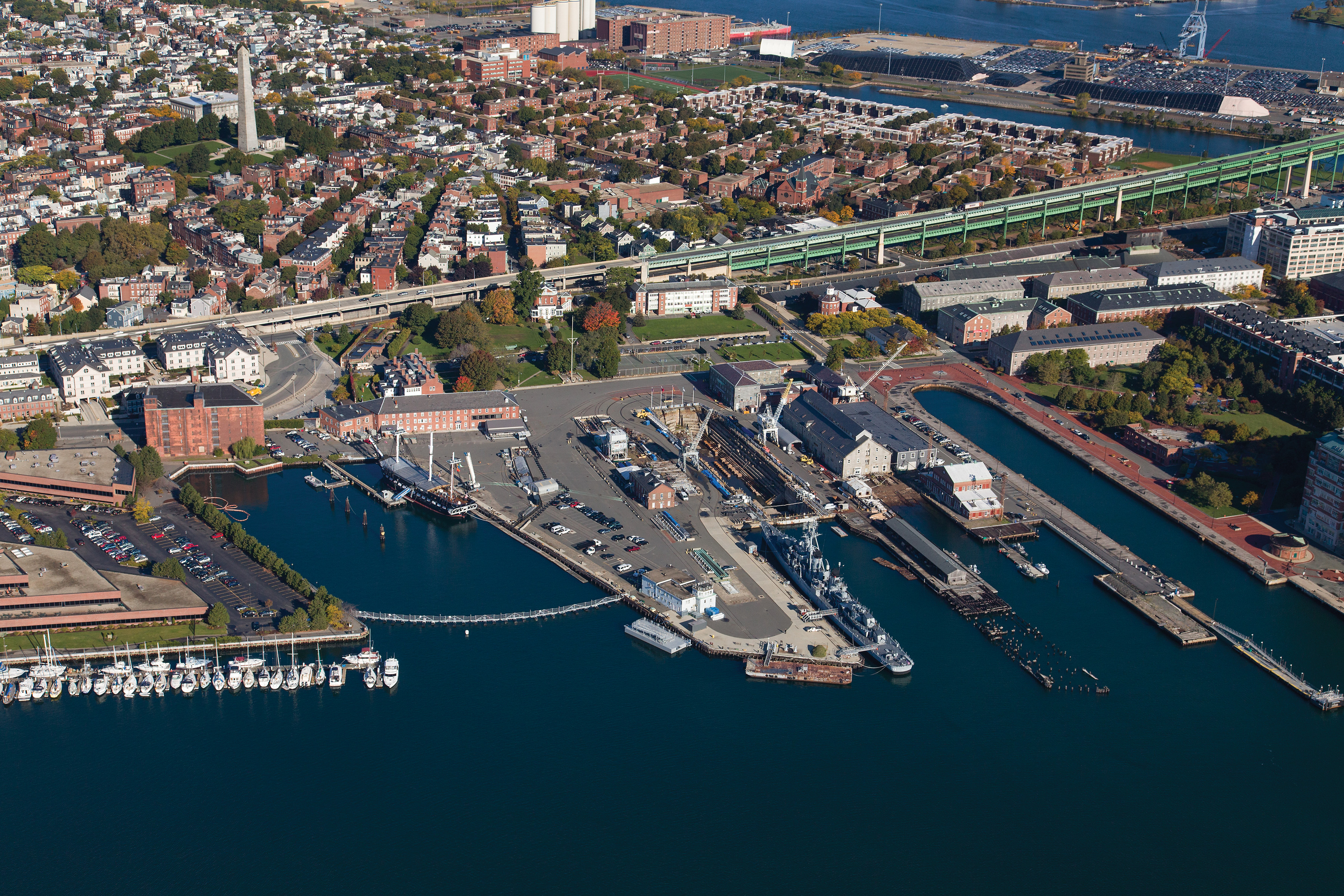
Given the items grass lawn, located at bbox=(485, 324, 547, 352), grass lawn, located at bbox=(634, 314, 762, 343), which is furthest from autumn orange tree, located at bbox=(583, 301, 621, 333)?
grass lawn, located at bbox=(485, 324, 547, 352)

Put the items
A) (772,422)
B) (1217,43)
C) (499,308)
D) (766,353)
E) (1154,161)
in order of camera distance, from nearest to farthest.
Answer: (772,422)
(766,353)
(499,308)
(1154,161)
(1217,43)

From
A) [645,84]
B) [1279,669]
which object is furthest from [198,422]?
[645,84]

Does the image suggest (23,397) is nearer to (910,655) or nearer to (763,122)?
(910,655)

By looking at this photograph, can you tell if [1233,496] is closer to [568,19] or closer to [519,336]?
[519,336]

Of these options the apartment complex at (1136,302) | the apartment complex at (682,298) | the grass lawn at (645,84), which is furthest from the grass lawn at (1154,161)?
the apartment complex at (682,298)

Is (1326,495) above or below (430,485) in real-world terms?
above

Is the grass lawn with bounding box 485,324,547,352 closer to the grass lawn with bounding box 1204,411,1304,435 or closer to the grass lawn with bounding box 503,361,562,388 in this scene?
the grass lawn with bounding box 503,361,562,388

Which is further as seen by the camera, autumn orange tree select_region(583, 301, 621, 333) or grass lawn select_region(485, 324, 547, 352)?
autumn orange tree select_region(583, 301, 621, 333)
